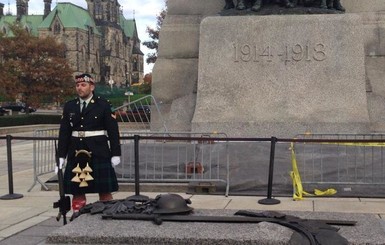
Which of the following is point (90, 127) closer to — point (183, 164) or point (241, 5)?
point (183, 164)

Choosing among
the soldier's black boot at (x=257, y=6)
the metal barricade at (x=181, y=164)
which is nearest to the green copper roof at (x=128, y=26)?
the soldier's black boot at (x=257, y=6)

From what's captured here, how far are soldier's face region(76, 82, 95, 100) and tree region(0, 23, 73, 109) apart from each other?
4287cm

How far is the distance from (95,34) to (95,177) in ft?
411

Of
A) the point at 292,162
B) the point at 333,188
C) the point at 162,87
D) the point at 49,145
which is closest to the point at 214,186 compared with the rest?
the point at 292,162

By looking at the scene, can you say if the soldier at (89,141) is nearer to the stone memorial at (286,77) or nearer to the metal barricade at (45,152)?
the metal barricade at (45,152)

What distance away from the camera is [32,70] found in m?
47.7

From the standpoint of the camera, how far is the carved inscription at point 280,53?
11109 mm

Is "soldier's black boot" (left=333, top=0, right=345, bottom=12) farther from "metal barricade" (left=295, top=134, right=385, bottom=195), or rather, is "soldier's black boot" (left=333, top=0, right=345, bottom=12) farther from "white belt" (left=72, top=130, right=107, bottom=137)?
"white belt" (left=72, top=130, right=107, bottom=137)

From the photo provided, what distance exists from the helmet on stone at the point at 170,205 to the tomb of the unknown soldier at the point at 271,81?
3812 mm

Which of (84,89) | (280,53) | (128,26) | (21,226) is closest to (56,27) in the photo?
(128,26)

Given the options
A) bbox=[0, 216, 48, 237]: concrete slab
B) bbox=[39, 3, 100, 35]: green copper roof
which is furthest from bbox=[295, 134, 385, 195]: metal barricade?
bbox=[39, 3, 100, 35]: green copper roof

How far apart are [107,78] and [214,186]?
12383 cm

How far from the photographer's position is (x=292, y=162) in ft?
28.1

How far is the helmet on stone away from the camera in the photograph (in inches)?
183
